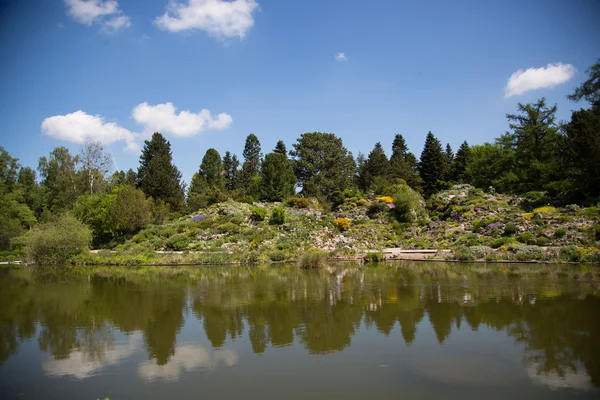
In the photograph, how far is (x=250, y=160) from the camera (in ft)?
193

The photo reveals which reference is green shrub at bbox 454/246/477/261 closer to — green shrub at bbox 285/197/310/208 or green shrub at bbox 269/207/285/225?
green shrub at bbox 269/207/285/225

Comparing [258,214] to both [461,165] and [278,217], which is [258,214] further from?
[461,165]

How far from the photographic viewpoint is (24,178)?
59.8 m

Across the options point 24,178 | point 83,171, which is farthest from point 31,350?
point 24,178

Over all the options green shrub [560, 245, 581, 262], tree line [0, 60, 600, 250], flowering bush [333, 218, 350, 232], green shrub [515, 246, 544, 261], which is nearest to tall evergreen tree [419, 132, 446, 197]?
tree line [0, 60, 600, 250]

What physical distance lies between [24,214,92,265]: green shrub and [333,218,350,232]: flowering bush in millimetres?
19921

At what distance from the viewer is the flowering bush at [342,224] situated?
33031 mm

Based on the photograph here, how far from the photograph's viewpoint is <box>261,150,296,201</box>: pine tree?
1762 inches

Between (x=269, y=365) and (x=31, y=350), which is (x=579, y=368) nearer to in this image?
(x=269, y=365)

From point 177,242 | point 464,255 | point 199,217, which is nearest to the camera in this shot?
point 464,255

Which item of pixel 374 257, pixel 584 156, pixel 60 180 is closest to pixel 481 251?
pixel 374 257

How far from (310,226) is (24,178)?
168ft

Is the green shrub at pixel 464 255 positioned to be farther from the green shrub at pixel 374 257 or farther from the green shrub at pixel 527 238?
the green shrub at pixel 374 257

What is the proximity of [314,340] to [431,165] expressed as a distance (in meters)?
50.7
